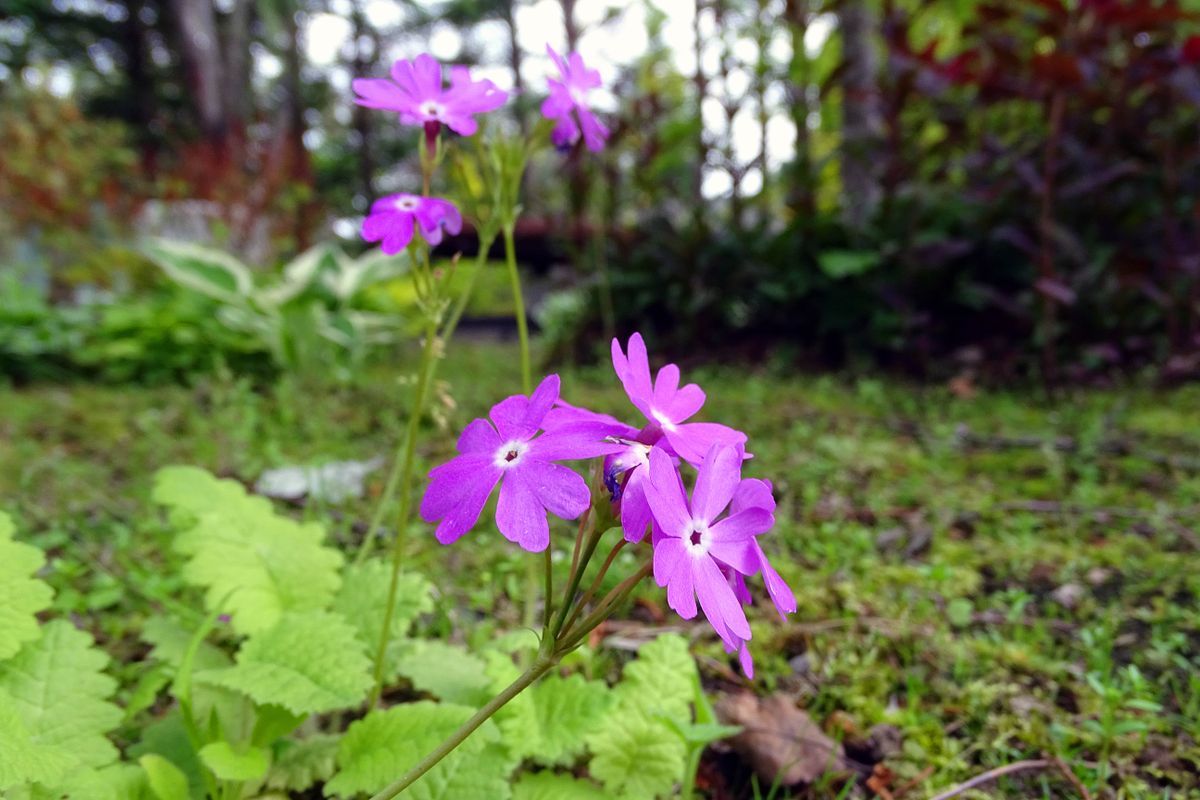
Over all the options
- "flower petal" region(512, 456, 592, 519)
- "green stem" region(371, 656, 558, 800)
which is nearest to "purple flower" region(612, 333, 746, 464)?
"flower petal" region(512, 456, 592, 519)

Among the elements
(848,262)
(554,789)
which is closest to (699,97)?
(848,262)

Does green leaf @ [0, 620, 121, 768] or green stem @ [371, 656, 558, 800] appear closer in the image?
green stem @ [371, 656, 558, 800]

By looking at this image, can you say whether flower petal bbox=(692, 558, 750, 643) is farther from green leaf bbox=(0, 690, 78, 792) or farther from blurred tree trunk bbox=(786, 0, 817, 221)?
blurred tree trunk bbox=(786, 0, 817, 221)

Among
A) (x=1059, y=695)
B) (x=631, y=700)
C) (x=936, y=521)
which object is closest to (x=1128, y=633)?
(x=1059, y=695)

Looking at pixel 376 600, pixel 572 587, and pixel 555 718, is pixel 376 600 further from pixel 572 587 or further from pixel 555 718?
pixel 572 587

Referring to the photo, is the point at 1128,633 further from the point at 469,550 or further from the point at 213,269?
the point at 213,269
